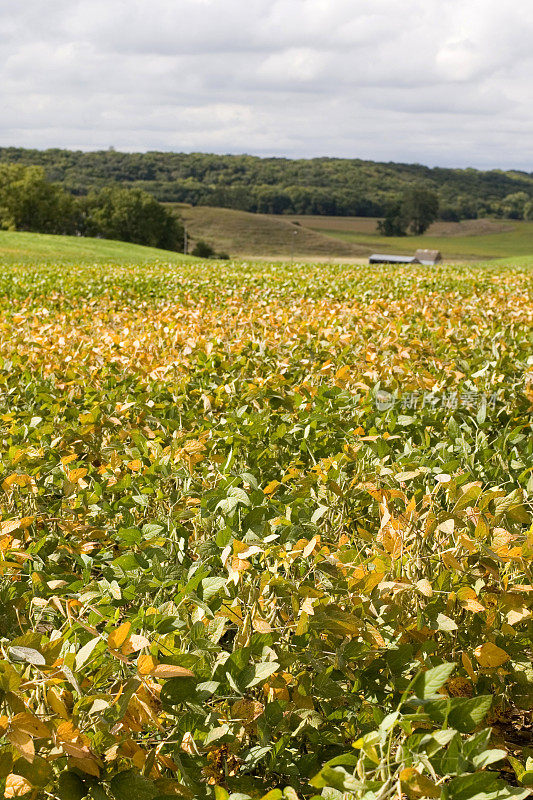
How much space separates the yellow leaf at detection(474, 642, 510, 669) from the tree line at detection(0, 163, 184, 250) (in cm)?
8152

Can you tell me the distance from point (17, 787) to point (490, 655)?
3.82 ft

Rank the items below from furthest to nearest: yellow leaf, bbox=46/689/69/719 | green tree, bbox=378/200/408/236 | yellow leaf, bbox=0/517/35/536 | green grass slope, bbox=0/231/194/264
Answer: green tree, bbox=378/200/408/236 → green grass slope, bbox=0/231/194/264 → yellow leaf, bbox=0/517/35/536 → yellow leaf, bbox=46/689/69/719

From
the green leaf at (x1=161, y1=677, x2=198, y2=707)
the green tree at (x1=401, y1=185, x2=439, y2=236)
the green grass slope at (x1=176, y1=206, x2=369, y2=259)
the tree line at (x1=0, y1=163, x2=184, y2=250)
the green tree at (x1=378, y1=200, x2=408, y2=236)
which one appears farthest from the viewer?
the green tree at (x1=378, y1=200, x2=408, y2=236)

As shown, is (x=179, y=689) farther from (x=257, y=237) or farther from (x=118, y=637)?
(x=257, y=237)

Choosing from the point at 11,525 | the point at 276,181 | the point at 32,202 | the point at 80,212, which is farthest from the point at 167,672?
the point at 276,181

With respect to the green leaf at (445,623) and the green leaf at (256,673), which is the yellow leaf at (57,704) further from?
the green leaf at (445,623)

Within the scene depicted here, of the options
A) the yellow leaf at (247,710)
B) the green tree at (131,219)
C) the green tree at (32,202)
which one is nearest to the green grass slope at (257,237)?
the green tree at (131,219)

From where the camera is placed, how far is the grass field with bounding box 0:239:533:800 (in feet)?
4.59

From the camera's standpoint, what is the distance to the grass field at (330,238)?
4230 inches

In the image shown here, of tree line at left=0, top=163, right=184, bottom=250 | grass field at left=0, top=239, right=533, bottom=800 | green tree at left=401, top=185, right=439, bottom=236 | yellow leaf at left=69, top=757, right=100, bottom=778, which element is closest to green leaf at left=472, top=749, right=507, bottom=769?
grass field at left=0, top=239, right=533, bottom=800

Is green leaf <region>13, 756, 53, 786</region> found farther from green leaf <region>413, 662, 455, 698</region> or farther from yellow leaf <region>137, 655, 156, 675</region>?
green leaf <region>413, 662, 455, 698</region>

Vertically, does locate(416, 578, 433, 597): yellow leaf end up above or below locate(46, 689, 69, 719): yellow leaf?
above

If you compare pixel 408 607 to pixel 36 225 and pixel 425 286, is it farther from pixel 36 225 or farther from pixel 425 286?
pixel 36 225

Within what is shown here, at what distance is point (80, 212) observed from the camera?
9000cm
